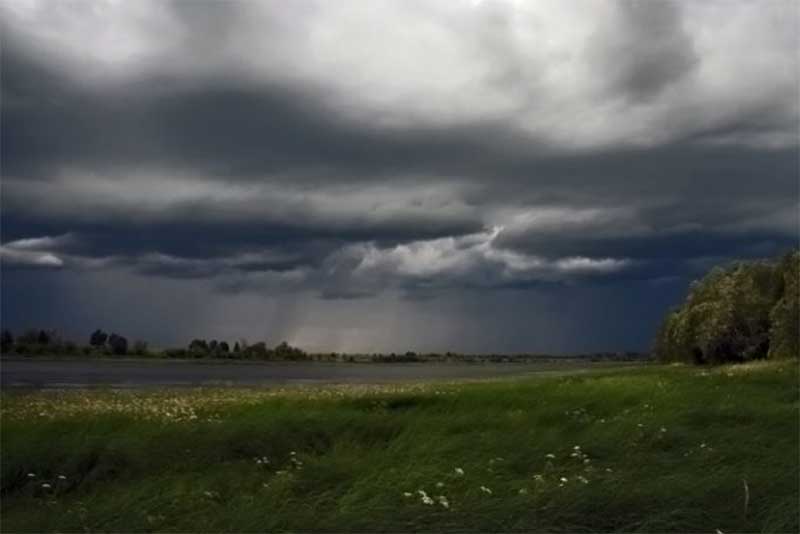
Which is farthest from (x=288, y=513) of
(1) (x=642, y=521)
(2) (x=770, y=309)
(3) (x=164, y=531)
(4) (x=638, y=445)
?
(2) (x=770, y=309)

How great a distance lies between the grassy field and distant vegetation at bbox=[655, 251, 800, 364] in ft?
120

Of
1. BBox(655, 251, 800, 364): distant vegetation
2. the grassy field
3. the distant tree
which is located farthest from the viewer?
BBox(655, 251, 800, 364): distant vegetation

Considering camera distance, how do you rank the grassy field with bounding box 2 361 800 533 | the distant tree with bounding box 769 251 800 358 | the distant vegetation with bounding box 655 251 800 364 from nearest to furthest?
the grassy field with bounding box 2 361 800 533, the distant tree with bounding box 769 251 800 358, the distant vegetation with bounding box 655 251 800 364

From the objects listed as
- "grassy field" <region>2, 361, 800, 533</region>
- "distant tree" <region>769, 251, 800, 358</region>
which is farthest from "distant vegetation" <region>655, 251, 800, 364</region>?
"grassy field" <region>2, 361, 800, 533</region>

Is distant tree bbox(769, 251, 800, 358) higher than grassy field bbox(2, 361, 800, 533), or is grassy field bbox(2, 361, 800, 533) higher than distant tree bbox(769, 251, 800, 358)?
distant tree bbox(769, 251, 800, 358)

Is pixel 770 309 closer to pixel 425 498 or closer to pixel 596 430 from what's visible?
pixel 596 430

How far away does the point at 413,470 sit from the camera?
9.55 metres

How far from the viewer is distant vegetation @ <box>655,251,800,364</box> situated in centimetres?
5471

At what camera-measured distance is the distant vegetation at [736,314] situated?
5471 cm

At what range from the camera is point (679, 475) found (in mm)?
9578

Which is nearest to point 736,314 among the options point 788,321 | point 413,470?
point 788,321

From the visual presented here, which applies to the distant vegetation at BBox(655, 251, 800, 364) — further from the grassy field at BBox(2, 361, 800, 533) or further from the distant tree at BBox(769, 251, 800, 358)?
the grassy field at BBox(2, 361, 800, 533)

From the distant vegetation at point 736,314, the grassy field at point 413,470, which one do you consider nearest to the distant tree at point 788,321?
the distant vegetation at point 736,314

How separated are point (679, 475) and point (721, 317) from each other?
165 ft
